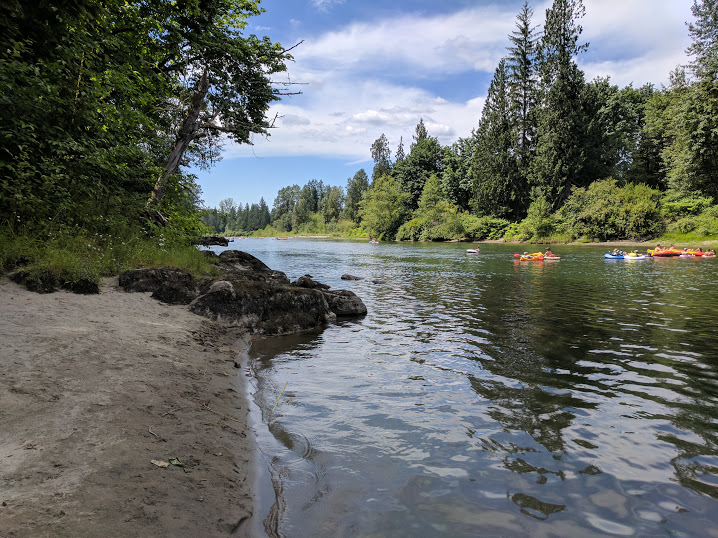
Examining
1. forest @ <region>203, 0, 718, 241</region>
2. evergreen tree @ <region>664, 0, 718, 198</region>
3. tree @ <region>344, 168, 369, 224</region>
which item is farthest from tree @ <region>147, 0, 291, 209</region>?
tree @ <region>344, 168, 369, 224</region>

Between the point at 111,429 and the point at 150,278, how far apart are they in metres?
7.19

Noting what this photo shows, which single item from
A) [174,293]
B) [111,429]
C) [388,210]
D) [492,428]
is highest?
[388,210]

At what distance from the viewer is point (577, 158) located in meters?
62.5

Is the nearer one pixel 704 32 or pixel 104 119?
pixel 104 119

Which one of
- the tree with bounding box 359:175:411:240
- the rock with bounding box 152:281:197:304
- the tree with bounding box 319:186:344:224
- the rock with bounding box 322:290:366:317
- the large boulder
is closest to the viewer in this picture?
the rock with bounding box 152:281:197:304

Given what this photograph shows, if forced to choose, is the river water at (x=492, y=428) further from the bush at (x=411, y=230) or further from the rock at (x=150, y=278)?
the bush at (x=411, y=230)

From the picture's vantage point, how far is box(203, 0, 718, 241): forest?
1887 inches

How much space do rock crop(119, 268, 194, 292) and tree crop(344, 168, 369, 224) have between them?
12662 cm

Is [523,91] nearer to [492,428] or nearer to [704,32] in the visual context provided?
[704,32]

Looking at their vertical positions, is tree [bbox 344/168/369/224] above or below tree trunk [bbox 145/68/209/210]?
above

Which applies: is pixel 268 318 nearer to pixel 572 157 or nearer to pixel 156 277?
pixel 156 277

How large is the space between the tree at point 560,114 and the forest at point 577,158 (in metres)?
0.17

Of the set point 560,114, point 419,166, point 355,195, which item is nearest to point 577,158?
point 560,114

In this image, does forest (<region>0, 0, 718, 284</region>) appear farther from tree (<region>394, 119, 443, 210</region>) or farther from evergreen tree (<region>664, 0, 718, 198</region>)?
tree (<region>394, 119, 443, 210</region>)
